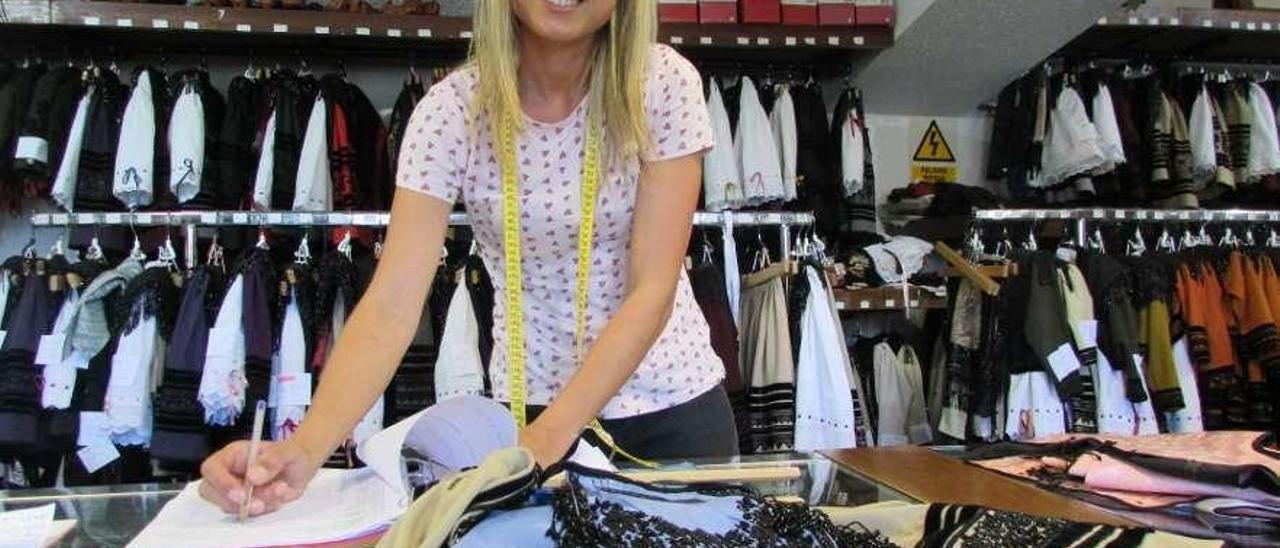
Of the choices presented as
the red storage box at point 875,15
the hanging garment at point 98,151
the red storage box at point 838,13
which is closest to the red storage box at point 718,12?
the red storage box at point 838,13

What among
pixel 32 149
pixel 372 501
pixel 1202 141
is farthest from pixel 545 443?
pixel 1202 141

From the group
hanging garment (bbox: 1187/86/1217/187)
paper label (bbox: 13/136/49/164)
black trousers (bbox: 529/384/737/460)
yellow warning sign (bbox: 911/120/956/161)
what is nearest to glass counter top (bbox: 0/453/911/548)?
black trousers (bbox: 529/384/737/460)

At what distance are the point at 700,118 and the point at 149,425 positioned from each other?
7.98ft

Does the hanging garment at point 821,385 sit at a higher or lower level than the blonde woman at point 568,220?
lower

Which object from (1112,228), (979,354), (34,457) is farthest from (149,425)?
(1112,228)

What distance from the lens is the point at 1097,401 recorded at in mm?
3264

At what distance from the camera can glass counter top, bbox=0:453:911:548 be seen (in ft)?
3.21

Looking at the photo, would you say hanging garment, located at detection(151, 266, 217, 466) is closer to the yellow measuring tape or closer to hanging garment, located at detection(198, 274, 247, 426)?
hanging garment, located at detection(198, 274, 247, 426)

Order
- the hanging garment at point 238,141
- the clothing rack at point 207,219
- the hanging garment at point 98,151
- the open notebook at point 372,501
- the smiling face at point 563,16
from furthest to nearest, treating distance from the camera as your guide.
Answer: the hanging garment at point 238,141 < the hanging garment at point 98,151 < the clothing rack at point 207,219 < the smiling face at point 563,16 < the open notebook at point 372,501

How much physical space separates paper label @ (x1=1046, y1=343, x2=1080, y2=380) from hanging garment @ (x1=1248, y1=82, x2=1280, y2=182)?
1.74 m

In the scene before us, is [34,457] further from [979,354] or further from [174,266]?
[979,354]

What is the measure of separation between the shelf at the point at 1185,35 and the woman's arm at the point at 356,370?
3.51 m

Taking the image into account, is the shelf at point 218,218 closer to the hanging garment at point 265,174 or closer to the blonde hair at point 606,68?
the hanging garment at point 265,174

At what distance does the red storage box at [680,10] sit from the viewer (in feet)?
11.7
